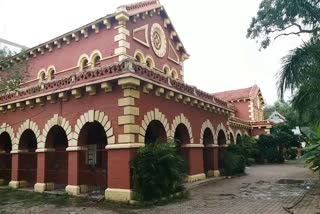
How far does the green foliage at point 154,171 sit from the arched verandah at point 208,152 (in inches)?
280

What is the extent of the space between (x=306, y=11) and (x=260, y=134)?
19.7 m

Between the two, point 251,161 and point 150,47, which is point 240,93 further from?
point 150,47

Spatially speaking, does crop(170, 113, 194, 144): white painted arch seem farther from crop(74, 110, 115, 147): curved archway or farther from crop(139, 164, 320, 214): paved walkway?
crop(74, 110, 115, 147): curved archway

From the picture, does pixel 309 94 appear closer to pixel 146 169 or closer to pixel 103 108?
pixel 146 169

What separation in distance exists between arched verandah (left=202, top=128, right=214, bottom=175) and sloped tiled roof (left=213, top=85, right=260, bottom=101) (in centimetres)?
1449

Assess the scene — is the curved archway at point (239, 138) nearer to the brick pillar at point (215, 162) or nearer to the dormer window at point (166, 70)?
the brick pillar at point (215, 162)

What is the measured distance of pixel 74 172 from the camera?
43.2ft

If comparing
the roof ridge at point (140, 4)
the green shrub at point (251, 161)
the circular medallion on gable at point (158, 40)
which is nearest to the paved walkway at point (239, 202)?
the circular medallion on gable at point (158, 40)

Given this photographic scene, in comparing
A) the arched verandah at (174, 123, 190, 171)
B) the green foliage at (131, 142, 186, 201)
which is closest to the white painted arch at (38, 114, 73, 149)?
the green foliage at (131, 142, 186, 201)

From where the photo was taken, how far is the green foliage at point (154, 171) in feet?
36.7

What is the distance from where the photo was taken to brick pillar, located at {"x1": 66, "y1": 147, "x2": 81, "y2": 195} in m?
13.0

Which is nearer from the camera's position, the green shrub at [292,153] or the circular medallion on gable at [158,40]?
the circular medallion on gable at [158,40]

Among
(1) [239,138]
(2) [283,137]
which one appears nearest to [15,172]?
(1) [239,138]

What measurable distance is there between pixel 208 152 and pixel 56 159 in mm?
8301
